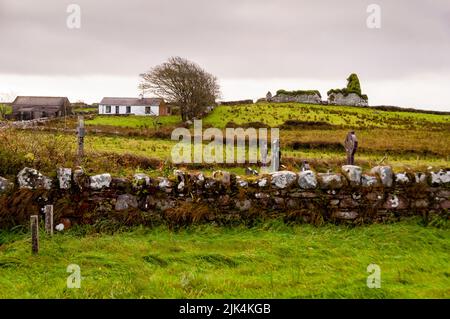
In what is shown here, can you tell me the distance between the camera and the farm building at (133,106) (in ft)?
269

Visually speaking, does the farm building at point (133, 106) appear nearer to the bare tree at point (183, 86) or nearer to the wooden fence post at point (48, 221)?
the bare tree at point (183, 86)

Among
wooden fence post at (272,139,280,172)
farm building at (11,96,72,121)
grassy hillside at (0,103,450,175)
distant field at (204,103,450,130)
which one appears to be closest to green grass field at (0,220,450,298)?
grassy hillside at (0,103,450,175)

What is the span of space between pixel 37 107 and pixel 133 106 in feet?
54.7

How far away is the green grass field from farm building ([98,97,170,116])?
74.2m

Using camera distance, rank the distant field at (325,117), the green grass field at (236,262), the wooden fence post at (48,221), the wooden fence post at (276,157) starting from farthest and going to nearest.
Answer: the distant field at (325,117), the wooden fence post at (276,157), the wooden fence post at (48,221), the green grass field at (236,262)

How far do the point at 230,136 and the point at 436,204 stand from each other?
25.9 meters

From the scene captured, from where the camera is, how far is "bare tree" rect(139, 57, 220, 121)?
184 ft

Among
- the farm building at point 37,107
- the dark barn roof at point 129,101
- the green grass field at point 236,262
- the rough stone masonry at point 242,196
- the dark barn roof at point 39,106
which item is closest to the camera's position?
the green grass field at point 236,262

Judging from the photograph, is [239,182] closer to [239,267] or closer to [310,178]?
[310,178]

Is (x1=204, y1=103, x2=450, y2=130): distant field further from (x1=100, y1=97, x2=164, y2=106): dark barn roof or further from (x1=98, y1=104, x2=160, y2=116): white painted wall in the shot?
(x1=100, y1=97, x2=164, y2=106): dark barn roof

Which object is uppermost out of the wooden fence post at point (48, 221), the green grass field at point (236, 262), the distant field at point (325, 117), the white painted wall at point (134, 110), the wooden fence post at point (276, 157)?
the white painted wall at point (134, 110)

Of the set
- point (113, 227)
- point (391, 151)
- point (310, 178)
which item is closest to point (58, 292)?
point (113, 227)

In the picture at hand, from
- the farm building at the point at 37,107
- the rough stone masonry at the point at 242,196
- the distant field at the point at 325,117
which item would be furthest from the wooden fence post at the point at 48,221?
the farm building at the point at 37,107

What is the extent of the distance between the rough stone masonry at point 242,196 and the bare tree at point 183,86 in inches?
1831
